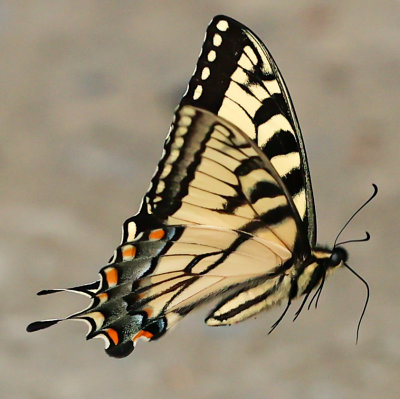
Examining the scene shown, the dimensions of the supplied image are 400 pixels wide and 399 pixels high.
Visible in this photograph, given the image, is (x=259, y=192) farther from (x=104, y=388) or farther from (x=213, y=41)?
(x=104, y=388)

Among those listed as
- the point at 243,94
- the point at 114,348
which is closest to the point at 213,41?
the point at 243,94

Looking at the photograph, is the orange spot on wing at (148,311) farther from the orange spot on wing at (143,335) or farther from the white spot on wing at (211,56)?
the white spot on wing at (211,56)

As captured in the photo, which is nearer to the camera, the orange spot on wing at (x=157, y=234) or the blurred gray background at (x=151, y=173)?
the orange spot on wing at (x=157, y=234)

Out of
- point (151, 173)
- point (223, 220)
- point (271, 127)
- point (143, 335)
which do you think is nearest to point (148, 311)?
point (143, 335)

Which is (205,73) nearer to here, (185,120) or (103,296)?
(185,120)

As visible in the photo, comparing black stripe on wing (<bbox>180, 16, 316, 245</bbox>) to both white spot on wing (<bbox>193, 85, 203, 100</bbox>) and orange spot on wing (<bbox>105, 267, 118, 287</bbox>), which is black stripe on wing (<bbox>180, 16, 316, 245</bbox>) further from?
orange spot on wing (<bbox>105, 267, 118, 287</bbox>)

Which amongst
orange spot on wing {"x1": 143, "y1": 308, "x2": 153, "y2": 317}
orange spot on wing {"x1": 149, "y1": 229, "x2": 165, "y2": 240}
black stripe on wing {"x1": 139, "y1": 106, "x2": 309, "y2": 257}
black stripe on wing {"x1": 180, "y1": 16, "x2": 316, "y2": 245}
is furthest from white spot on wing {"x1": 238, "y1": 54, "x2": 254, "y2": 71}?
orange spot on wing {"x1": 143, "y1": 308, "x2": 153, "y2": 317}

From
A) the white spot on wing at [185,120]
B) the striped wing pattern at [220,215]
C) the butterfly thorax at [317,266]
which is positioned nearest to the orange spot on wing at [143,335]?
the striped wing pattern at [220,215]

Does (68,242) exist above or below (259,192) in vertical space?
below
